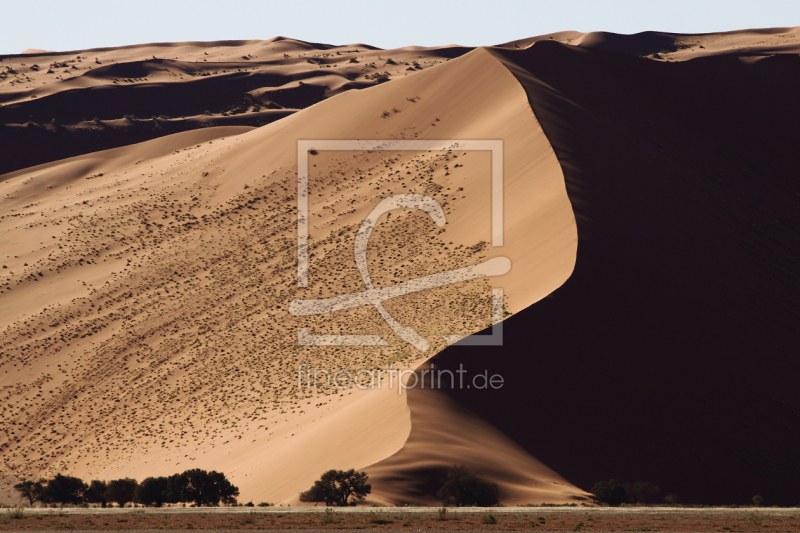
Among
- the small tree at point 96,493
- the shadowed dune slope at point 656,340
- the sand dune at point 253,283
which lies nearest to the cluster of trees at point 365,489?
the sand dune at point 253,283

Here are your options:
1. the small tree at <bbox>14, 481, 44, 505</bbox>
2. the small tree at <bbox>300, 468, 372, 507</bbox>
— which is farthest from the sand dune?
the small tree at <bbox>14, 481, 44, 505</bbox>

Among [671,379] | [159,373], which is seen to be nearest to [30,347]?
[159,373]

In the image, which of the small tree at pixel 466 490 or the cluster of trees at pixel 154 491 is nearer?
the small tree at pixel 466 490

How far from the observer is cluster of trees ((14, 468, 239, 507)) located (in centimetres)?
1909

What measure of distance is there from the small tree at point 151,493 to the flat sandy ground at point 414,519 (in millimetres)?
1847

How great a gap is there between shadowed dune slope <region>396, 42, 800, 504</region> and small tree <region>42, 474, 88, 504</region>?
9.48 m

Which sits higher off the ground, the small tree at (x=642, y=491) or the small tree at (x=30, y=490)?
the small tree at (x=642, y=491)

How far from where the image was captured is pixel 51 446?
28156 mm

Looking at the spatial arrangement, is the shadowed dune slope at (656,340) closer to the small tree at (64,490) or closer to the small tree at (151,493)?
the small tree at (151,493)

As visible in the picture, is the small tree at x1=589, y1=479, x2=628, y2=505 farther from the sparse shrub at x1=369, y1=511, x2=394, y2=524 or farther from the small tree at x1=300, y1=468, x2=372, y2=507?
the sparse shrub at x1=369, y1=511, x2=394, y2=524

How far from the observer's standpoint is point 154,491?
19672 mm

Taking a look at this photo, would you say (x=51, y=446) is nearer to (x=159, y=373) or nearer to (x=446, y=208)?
(x=159, y=373)

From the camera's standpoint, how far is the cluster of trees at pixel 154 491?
19.1 m

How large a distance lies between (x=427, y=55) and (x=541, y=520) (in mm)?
92206
